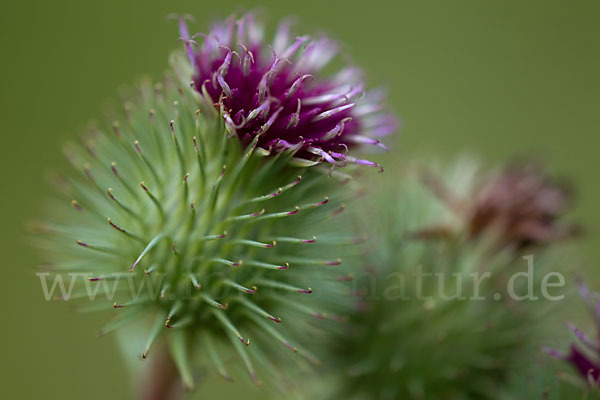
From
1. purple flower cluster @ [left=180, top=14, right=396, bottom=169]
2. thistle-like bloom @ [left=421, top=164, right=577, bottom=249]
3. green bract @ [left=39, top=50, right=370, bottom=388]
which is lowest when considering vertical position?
green bract @ [left=39, top=50, right=370, bottom=388]

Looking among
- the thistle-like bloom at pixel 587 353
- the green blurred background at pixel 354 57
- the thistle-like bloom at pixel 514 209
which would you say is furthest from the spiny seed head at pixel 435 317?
the green blurred background at pixel 354 57

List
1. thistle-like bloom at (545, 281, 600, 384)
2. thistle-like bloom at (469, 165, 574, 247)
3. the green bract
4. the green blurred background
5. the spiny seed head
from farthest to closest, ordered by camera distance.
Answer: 1. the green blurred background
2. thistle-like bloom at (469, 165, 574, 247)
3. the spiny seed head
4. thistle-like bloom at (545, 281, 600, 384)
5. the green bract

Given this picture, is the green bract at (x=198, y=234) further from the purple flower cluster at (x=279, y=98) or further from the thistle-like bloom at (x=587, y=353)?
the thistle-like bloom at (x=587, y=353)

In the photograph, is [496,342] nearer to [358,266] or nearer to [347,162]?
[358,266]

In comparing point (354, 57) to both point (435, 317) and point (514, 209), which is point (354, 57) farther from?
point (435, 317)

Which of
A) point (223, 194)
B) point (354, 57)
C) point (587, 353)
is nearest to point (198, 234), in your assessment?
point (223, 194)

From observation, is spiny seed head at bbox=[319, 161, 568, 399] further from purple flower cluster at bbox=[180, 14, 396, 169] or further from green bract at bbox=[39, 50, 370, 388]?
purple flower cluster at bbox=[180, 14, 396, 169]

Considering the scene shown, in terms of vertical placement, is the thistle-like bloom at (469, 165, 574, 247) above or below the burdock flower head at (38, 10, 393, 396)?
above

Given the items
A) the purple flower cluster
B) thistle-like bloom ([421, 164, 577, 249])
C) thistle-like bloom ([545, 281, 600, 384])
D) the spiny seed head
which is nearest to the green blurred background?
the spiny seed head
